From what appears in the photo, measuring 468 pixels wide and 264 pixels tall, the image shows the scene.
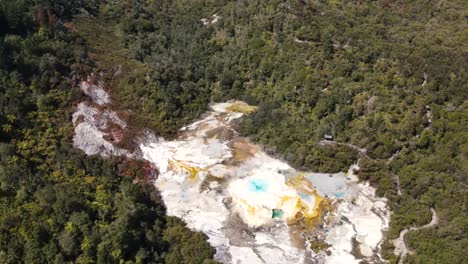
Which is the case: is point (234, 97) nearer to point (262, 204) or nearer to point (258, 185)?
point (258, 185)

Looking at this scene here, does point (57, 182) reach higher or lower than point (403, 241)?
higher

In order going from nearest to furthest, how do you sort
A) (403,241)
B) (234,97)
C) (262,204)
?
(403,241), (262,204), (234,97)

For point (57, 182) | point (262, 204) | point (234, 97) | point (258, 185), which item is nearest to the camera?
point (57, 182)

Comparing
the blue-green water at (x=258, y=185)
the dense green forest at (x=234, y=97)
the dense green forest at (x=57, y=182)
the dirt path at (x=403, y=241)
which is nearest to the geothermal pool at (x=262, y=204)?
the blue-green water at (x=258, y=185)

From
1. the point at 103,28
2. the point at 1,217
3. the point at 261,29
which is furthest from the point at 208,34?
the point at 1,217

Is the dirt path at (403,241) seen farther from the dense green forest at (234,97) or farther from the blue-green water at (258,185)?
the blue-green water at (258,185)

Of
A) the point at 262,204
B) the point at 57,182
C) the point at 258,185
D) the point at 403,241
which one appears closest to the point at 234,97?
the point at 258,185

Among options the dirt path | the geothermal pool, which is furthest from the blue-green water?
the dirt path

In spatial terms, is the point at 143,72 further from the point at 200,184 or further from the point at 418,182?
the point at 418,182
